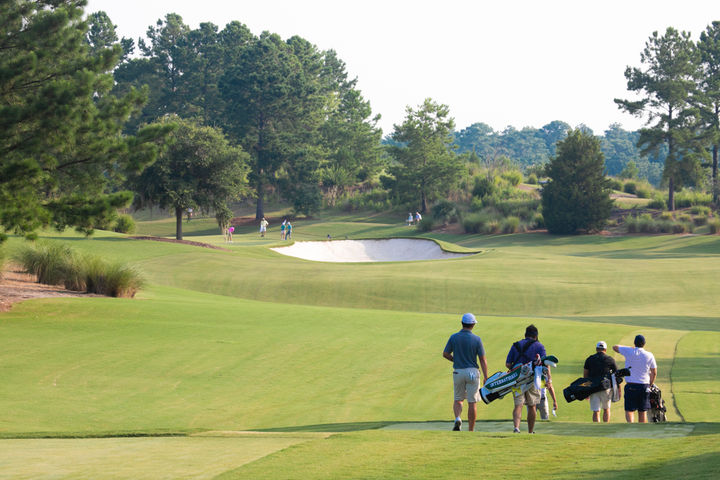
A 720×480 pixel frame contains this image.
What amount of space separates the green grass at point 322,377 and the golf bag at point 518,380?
30.2 inches

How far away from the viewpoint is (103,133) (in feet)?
65.5

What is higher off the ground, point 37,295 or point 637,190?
point 637,190

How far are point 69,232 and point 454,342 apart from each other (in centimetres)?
3998

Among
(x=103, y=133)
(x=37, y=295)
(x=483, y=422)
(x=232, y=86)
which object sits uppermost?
(x=232, y=86)

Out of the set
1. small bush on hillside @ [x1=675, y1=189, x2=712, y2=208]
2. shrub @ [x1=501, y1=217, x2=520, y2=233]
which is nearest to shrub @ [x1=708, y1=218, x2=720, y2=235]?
small bush on hillside @ [x1=675, y1=189, x2=712, y2=208]

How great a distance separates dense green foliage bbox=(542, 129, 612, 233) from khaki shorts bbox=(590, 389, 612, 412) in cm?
4954

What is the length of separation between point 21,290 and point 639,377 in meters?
17.2

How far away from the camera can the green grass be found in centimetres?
813

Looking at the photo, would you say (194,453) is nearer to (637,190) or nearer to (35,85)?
(35,85)

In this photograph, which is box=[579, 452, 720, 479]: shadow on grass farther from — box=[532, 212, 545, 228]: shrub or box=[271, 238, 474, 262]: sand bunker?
box=[532, 212, 545, 228]: shrub

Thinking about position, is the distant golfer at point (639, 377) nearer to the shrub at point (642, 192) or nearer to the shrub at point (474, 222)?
the shrub at point (474, 222)

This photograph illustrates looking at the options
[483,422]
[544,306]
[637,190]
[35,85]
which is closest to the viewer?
[483,422]

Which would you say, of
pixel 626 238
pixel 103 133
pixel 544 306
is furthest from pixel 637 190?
pixel 103 133

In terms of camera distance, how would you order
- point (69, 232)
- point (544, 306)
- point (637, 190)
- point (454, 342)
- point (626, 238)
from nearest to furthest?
point (454, 342) → point (544, 306) → point (69, 232) → point (626, 238) → point (637, 190)
